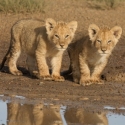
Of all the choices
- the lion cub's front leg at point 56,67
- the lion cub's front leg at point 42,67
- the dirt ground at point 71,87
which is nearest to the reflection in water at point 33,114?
the dirt ground at point 71,87

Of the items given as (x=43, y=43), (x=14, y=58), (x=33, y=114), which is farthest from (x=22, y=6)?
(x=33, y=114)

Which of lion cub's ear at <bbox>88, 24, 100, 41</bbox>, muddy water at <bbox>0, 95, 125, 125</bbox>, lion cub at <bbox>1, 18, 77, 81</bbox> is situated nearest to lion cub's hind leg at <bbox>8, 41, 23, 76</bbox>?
lion cub at <bbox>1, 18, 77, 81</bbox>

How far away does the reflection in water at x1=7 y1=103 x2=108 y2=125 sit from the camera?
30.6 feet

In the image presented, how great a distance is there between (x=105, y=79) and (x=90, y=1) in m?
11.2

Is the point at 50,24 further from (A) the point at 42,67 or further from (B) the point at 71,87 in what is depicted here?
(B) the point at 71,87

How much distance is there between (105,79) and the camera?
41.5ft

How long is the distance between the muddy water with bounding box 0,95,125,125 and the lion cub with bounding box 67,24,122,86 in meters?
1.62

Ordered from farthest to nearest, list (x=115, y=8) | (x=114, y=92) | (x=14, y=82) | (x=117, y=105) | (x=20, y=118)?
(x=115, y=8) → (x=14, y=82) → (x=114, y=92) → (x=117, y=105) → (x=20, y=118)

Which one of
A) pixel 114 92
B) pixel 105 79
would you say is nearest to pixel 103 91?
pixel 114 92

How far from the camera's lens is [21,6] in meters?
21.2

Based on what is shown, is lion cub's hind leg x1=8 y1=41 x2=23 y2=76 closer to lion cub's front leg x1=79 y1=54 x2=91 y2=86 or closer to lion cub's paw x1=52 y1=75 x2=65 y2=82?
lion cub's paw x1=52 y1=75 x2=65 y2=82

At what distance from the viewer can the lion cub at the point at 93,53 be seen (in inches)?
462

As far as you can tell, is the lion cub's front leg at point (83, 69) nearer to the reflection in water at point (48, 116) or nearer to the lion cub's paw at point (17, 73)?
the lion cub's paw at point (17, 73)

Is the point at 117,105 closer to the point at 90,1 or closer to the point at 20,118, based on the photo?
the point at 20,118
